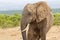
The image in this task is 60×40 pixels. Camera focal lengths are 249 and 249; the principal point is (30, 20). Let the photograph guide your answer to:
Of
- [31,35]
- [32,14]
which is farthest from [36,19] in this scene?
[31,35]

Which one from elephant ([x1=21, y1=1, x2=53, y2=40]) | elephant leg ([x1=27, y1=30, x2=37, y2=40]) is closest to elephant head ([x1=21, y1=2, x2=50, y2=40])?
elephant ([x1=21, y1=1, x2=53, y2=40])

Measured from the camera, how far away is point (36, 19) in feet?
17.1

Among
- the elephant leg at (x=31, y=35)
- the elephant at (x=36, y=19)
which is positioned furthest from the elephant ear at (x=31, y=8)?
the elephant leg at (x=31, y=35)

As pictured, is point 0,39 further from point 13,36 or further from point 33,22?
point 33,22

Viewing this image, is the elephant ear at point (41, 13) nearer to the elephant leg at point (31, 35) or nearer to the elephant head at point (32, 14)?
the elephant head at point (32, 14)

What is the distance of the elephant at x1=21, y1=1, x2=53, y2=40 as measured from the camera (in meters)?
5.13

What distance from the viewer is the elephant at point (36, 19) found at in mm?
5129

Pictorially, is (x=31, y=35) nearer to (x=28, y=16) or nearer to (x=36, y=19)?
(x=36, y=19)

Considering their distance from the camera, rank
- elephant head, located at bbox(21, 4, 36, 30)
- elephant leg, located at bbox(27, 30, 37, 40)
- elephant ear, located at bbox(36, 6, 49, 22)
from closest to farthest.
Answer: elephant head, located at bbox(21, 4, 36, 30), elephant ear, located at bbox(36, 6, 49, 22), elephant leg, located at bbox(27, 30, 37, 40)

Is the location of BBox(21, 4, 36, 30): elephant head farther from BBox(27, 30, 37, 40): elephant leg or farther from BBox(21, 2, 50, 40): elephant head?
BBox(27, 30, 37, 40): elephant leg

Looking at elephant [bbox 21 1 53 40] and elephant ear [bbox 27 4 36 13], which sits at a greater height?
elephant ear [bbox 27 4 36 13]

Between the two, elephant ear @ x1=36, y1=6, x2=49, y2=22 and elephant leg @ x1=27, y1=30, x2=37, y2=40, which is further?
elephant leg @ x1=27, y1=30, x2=37, y2=40

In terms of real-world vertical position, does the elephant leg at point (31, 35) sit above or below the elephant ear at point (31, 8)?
below

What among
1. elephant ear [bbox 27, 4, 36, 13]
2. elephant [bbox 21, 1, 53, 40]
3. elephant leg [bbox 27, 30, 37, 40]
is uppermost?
elephant ear [bbox 27, 4, 36, 13]
